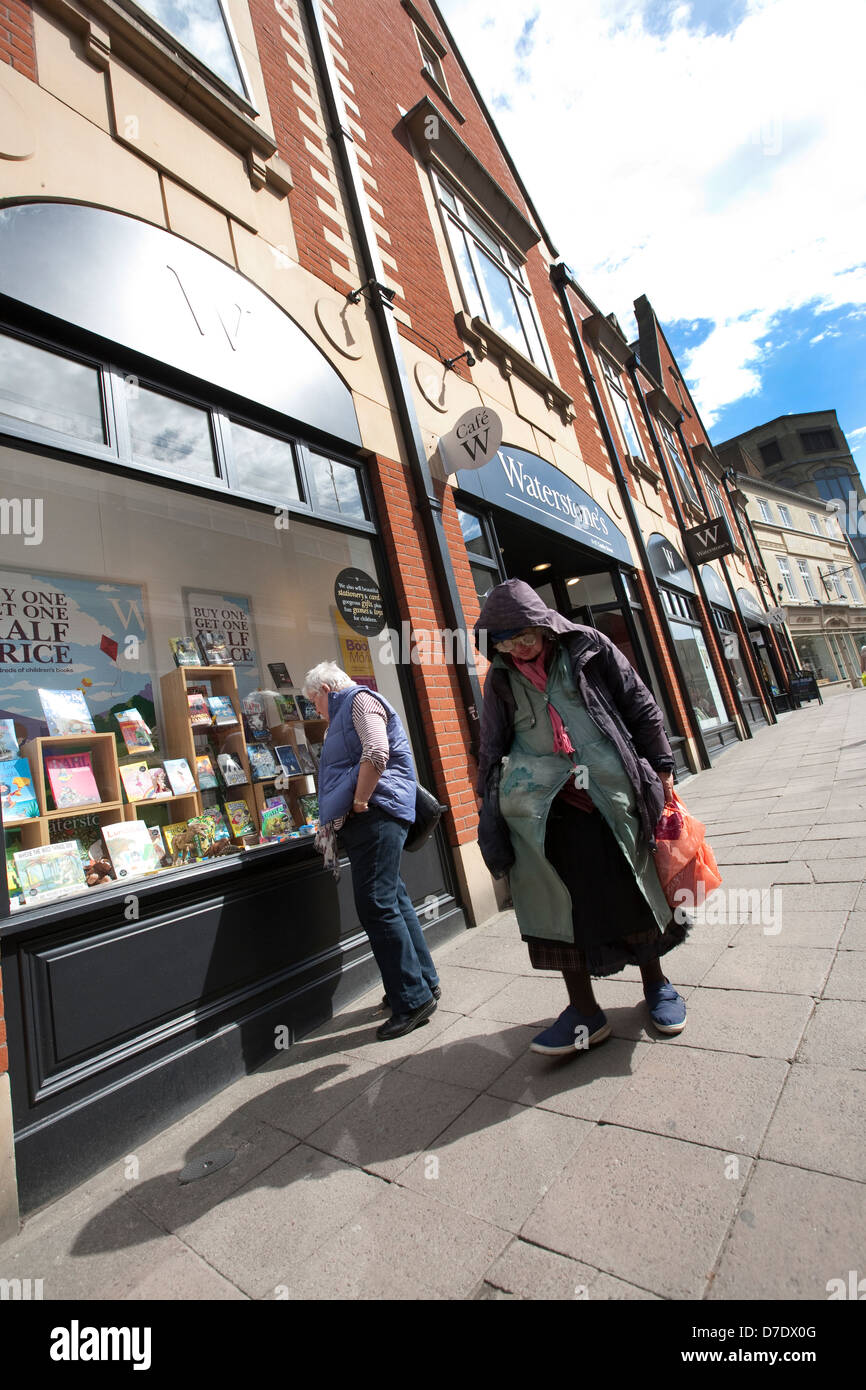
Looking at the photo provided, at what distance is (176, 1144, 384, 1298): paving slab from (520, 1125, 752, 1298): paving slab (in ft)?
1.99

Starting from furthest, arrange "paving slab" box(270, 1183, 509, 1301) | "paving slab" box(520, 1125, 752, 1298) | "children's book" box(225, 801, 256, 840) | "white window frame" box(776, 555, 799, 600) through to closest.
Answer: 1. "white window frame" box(776, 555, 799, 600)
2. "children's book" box(225, 801, 256, 840)
3. "paving slab" box(270, 1183, 509, 1301)
4. "paving slab" box(520, 1125, 752, 1298)

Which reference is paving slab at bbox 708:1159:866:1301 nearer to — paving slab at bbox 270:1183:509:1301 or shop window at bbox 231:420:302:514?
paving slab at bbox 270:1183:509:1301

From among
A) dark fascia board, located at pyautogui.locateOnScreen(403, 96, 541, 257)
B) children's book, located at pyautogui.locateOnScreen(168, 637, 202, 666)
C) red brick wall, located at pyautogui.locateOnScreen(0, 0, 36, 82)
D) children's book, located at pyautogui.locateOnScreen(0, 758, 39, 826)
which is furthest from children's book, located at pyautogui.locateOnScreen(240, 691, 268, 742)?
dark fascia board, located at pyautogui.locateOnScreen(403, 96, 541, 257)

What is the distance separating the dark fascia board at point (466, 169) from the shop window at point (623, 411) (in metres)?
2.92

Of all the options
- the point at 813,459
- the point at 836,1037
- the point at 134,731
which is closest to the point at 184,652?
the point at 134,731

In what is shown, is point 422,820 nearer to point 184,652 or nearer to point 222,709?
point 222,709

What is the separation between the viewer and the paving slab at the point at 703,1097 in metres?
1.83

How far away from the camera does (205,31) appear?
14.8 ft

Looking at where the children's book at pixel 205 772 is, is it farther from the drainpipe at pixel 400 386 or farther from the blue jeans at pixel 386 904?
the drainpipe at pixel 400 386

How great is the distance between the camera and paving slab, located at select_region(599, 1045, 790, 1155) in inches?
71.9

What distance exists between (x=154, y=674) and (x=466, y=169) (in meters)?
7.67

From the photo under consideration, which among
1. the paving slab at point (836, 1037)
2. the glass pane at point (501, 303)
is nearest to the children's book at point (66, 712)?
the paving slab at point (836, 1037)

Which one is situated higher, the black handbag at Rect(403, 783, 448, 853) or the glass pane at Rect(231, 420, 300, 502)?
the glass pane at Rect(231, 420, 300, 502)
